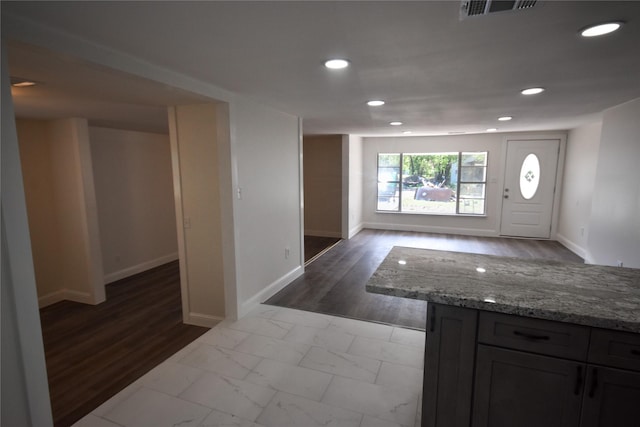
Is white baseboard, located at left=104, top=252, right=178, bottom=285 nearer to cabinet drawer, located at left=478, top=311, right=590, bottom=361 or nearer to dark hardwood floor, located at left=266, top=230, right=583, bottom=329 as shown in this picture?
dark hardwood floor, located at left=266, top=230, right=583, bottom=329

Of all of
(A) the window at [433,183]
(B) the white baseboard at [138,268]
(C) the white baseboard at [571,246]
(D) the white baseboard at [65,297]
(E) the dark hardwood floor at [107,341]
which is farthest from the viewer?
(A) the window at [433,183]

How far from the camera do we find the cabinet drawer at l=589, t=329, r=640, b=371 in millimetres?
1289

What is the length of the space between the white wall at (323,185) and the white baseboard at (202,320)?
416 cm

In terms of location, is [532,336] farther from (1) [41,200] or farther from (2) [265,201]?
(1) [41,200]

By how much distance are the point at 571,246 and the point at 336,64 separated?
19.7ft

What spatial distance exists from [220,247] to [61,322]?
2.18m

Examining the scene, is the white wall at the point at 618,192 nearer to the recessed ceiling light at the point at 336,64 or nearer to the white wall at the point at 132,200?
the recessed ceiling light at the point at 336,64

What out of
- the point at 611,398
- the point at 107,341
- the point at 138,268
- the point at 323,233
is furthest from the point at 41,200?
the point at 611,398

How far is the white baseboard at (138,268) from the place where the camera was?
4871 mm

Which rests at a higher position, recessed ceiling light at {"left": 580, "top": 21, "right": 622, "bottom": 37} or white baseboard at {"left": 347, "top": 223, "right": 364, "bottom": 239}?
recessed ceiling light at {"left": 580, "top": 21, "right": 622, "bottom": 37}

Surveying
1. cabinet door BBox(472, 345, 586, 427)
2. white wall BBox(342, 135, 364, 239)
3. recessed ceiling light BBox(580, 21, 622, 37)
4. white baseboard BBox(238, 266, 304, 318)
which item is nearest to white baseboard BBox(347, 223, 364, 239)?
white wall BBox(342, 135, 364, 239)

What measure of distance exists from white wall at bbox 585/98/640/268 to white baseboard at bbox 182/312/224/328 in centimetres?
408

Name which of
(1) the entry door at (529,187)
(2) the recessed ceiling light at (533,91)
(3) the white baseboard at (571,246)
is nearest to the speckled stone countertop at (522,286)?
(2) the recessed ceiling light at (533,91)

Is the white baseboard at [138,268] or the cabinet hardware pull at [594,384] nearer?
the cabinet hardware pull at [594,384]
